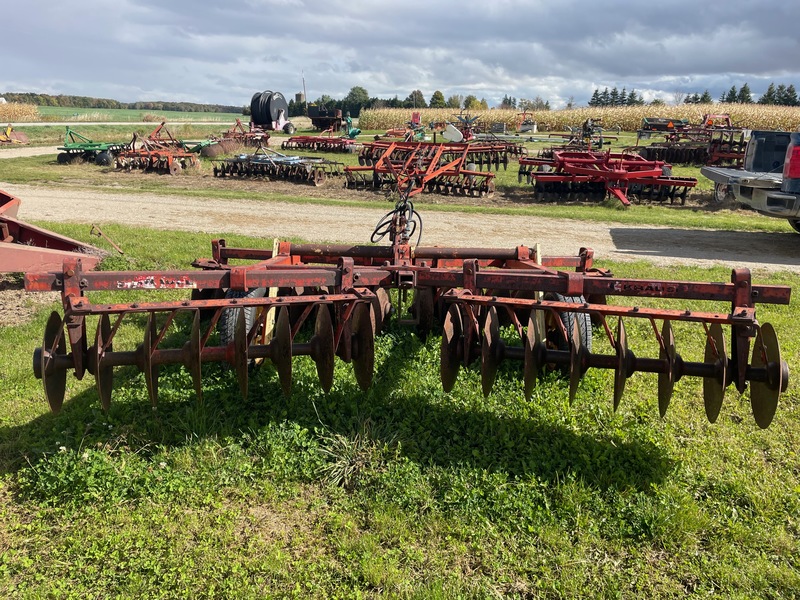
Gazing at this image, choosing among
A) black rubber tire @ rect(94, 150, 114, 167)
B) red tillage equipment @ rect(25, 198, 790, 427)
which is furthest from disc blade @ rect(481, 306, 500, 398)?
black rubber tire @ rect(94, 150, 114, 167)

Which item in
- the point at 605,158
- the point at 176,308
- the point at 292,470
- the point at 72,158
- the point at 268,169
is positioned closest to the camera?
the point at 176,308

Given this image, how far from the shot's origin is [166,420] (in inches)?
148

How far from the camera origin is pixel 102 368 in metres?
3.36

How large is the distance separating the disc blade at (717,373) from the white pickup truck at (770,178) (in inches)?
292

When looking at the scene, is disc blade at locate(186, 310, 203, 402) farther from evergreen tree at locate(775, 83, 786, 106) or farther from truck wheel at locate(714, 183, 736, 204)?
evergreen tree at locate(775, 83, 786, 106)

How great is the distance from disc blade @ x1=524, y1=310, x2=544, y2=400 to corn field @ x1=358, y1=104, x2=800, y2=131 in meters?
34.3

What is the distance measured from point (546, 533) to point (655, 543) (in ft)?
1.76

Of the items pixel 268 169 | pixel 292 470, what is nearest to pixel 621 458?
pixel 292 470

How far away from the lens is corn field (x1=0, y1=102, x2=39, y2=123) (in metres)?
48.2

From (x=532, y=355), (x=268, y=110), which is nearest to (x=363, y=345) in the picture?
(x=532, y=355)

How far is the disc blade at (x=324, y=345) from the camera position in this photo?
3.51 m

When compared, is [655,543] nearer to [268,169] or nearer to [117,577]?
[117,577]

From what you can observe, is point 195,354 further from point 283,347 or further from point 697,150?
point 697,150

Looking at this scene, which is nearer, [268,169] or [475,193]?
[475,193]
